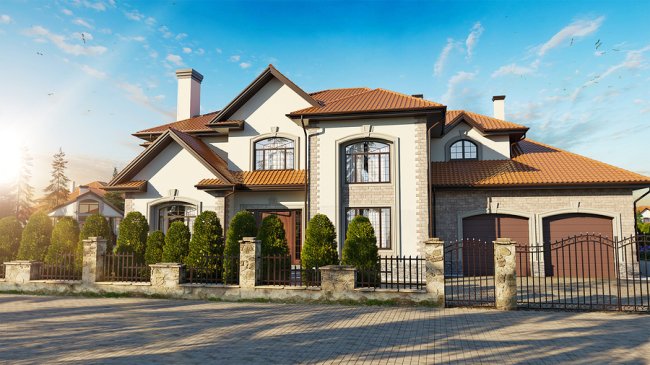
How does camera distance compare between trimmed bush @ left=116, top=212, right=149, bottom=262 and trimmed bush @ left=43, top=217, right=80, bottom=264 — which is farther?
trimmed bush @ left=43, top=217, right=80, bottom=264

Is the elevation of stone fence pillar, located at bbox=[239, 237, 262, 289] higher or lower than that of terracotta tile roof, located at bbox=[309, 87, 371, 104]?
lower

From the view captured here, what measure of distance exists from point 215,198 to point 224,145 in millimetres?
3455

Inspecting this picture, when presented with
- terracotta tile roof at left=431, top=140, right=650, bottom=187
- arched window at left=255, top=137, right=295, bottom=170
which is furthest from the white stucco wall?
arched window at left=255, top=137, right=295, bottom=170

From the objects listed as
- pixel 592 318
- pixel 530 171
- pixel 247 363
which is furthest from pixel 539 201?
pixel 247 363

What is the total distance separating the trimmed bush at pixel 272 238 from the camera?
12227mm

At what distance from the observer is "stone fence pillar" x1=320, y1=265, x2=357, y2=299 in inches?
416

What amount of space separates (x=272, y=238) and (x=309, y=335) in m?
5.04

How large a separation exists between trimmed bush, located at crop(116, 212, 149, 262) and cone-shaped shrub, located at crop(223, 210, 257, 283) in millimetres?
3213

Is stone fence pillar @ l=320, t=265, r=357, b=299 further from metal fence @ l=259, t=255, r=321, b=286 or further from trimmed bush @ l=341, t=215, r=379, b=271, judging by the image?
trimmed bush @ l=341, t=215, r=379, b=271

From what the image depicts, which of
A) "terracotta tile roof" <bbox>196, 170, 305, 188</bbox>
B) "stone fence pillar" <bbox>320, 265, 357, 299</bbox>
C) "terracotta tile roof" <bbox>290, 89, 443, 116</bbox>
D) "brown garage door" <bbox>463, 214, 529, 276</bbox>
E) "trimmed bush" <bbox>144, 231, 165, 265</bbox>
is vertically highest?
"terracotta tile roof" <bbox>290, 89, 443, 116</bbox>

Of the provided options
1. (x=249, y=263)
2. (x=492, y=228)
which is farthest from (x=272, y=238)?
(x=492, y=228)

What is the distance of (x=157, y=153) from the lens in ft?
56.0

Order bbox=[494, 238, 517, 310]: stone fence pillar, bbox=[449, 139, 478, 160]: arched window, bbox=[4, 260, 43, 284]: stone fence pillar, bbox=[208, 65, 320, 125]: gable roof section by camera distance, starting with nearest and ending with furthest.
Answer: bbox=[494, 238, 517, 310]: stone fence pillar, bbox=[4, 260, 43, 284]: stone fence pillar, bbox=[208, 65, 320, 125]: gable roof section, bbox=[449, 139, 478, 160]: arched window

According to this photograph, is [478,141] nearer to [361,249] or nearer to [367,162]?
[367,162]
